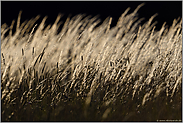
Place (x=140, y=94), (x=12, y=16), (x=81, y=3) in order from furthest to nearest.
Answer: (x=81, y=3)
(x=12, y=16)
(x=140, y=94)

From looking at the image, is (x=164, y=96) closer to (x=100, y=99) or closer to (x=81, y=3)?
(x=100, y=99)

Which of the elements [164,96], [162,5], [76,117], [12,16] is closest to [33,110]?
[76,117]

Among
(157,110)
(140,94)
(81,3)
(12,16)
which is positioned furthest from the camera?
(81,3)

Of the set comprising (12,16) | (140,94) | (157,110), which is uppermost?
(12,16)

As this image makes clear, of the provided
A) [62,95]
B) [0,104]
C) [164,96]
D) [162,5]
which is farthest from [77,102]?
[162,5]

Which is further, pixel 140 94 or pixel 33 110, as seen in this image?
pixel 140 94

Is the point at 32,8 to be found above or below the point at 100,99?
above
